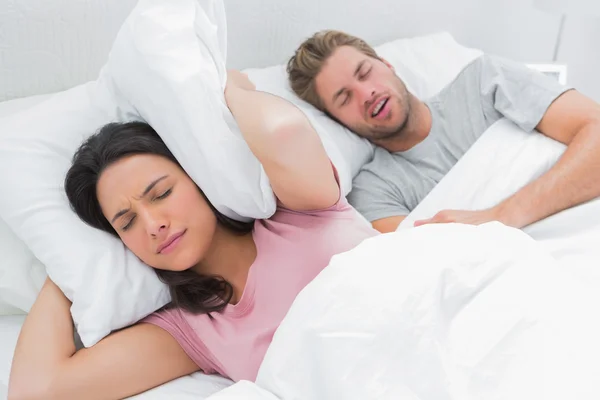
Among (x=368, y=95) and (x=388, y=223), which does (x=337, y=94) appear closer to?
(x=368, y=95)

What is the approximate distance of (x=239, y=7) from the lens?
1391 mm

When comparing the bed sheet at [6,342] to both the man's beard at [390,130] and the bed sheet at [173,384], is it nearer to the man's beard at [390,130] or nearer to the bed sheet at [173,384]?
the bed sheet at [173,384]

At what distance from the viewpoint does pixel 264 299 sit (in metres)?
0.93

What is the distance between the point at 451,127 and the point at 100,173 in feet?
2.77

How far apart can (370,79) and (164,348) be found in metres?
0.79

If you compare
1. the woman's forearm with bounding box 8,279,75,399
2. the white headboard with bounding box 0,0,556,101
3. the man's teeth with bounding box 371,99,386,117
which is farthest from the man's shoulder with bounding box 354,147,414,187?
the woman's forearm with bounding box 8,279,75,399

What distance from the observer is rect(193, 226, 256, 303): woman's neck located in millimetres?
989

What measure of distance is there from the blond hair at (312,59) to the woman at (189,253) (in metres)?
0.45

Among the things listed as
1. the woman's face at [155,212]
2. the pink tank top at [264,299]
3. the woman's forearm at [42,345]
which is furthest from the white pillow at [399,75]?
the woman's forearm at [42,345]

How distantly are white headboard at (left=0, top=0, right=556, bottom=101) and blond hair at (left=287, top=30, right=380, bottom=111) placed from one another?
115 millimetres

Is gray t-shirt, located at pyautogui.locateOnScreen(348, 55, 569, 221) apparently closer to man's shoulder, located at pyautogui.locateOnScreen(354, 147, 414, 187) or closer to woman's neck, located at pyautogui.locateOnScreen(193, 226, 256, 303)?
man's shoulder, located at pyautogui.locateOnScreen(354, 147, 414, 187)

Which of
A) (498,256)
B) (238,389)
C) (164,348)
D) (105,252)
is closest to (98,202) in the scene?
(105,252)

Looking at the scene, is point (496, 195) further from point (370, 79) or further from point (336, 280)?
point (336, 280)

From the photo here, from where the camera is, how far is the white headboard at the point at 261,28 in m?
1.16
